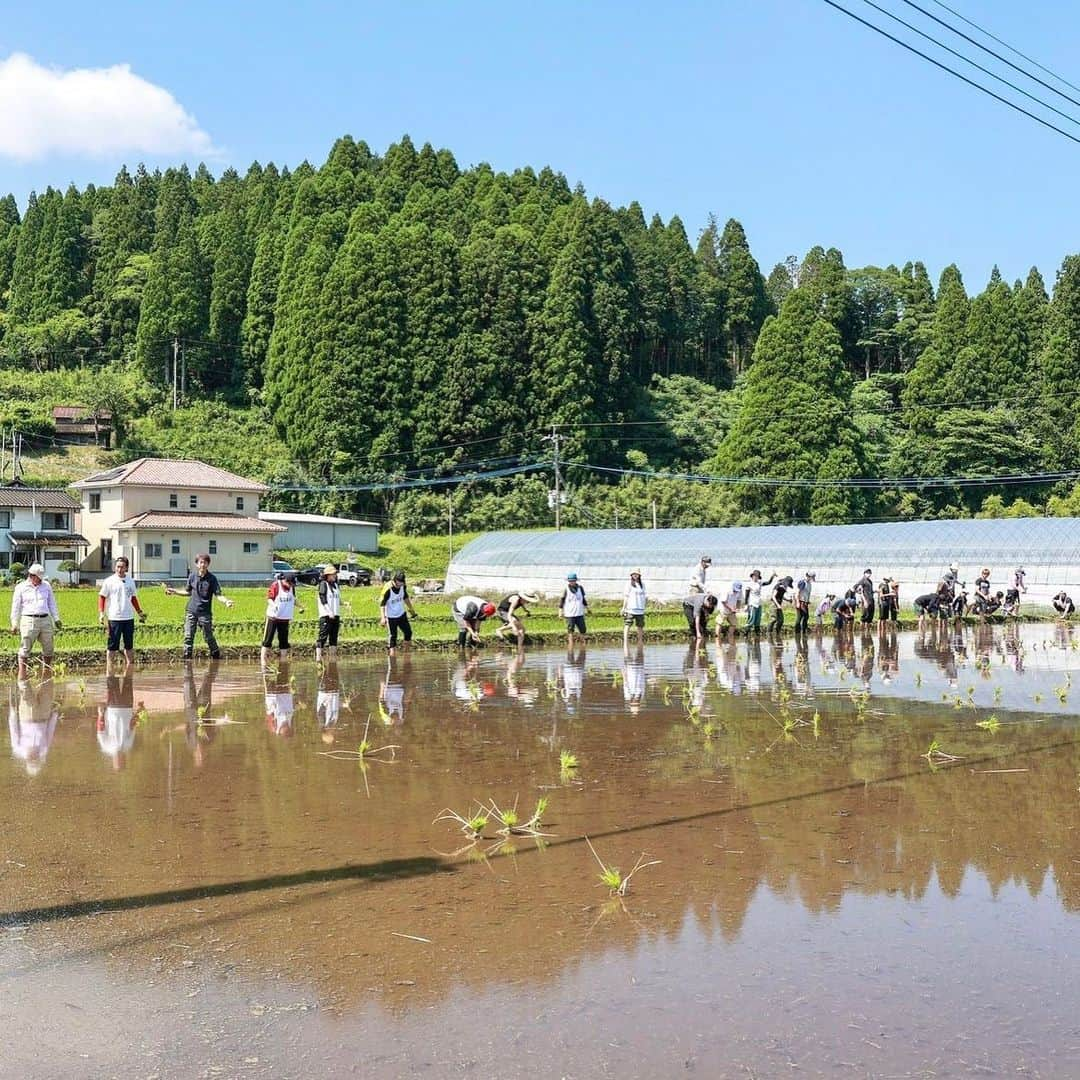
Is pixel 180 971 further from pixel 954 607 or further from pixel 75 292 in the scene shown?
pixel 75 292

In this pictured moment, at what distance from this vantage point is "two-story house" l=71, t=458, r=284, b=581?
2133 inches

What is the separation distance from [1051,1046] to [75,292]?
367ft

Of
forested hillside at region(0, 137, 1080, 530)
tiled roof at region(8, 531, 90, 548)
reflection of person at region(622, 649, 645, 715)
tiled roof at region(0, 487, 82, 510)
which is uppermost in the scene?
forested hillside at region(0, 137, 1080, 530)

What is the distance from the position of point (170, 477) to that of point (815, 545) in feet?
104

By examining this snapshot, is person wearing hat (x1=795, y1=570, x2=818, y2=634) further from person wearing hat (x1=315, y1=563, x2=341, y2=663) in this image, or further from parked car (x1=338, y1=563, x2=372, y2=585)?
parked car (x1=338, y1=563, x2=372, y2=585)

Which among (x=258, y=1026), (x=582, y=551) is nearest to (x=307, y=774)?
(x=258, y=1026)

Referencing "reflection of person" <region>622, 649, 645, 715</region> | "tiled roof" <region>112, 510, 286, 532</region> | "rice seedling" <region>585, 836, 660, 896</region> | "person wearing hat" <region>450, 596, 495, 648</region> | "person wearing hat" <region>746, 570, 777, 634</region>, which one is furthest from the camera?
"tiled roof" <region>112, 510, 286, 532</region>

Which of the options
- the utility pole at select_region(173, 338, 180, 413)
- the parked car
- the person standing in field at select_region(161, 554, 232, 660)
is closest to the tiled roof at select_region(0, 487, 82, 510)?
the parked car

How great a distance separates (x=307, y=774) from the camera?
28.6 feet

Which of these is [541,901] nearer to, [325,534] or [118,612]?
[118,612]

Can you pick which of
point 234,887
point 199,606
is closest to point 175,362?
point 199,606

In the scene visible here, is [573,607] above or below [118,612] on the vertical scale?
below

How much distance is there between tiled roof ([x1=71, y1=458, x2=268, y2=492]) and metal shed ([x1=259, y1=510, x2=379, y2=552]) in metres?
5.61

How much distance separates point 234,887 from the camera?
19.2ft
